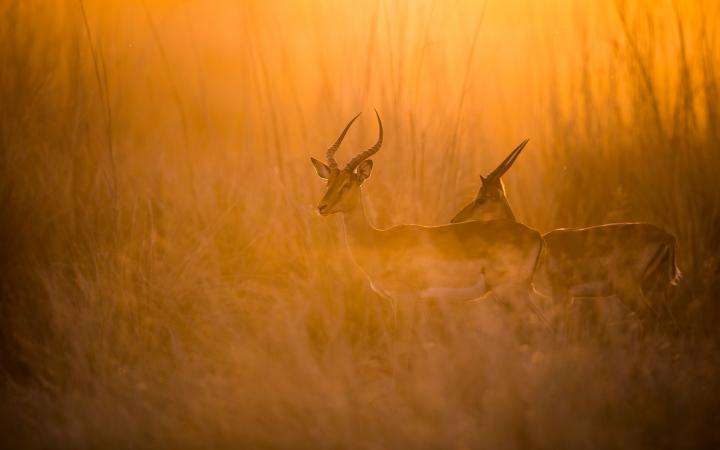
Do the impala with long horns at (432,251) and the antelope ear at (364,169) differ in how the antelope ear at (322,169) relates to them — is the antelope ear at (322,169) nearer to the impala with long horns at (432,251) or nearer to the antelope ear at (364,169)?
the impala with long horns at (432,251)

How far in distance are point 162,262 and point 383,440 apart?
1.14m

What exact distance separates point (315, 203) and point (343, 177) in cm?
32

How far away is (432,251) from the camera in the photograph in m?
2.86

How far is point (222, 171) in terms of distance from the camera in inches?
123

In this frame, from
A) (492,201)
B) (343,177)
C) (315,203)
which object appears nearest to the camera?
Answer: (343,177)

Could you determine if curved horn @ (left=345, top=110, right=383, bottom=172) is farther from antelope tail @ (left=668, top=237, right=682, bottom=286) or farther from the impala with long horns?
antelope tail @ (left=668, top=237, right=682, bottom=286)

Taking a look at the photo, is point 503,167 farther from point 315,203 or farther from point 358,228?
point 315,203

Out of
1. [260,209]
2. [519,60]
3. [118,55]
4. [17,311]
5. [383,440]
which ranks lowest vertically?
[383,440]

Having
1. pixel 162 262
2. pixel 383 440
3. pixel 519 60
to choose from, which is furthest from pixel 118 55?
pixel 383 440

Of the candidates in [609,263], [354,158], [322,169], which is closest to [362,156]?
[354,158]

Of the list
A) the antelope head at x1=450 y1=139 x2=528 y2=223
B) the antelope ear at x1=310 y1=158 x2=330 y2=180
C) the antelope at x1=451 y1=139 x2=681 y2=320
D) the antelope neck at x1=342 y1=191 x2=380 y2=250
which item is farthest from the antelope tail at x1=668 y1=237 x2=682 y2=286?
the antelope ear at x1=310 y1=158 x2=330 y2=180

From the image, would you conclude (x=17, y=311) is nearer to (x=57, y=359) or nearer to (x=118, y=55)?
(x=57, y=359)

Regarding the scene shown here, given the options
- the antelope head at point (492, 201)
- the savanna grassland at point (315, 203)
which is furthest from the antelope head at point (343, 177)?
the antelope head at point (492, 201)

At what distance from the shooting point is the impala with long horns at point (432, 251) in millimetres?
2824
